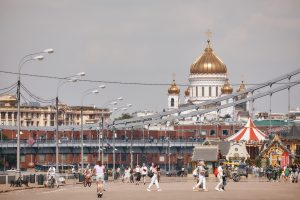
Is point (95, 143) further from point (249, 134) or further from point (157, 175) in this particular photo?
point (157, 175)

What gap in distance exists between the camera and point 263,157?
139625 millimetres

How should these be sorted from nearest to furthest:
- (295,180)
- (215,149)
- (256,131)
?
(295,180) → (215,149) → (256,131)

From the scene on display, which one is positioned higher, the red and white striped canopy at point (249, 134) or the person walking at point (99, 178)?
the red and white striped canopy at point (249, 134)

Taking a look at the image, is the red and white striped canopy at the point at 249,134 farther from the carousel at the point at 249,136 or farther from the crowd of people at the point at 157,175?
the crowd of people at the point at 157,175

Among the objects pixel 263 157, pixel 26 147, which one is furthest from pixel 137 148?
pixel 263 157

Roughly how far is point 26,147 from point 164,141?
21471 millimetres

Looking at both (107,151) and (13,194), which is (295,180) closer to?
(13,194)

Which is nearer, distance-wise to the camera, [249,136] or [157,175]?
[157,175]

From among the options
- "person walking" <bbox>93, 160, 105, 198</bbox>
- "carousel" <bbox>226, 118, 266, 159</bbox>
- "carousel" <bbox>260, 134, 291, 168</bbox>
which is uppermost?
"carousel" <bbox>226, 118, 266, 159</bbox>

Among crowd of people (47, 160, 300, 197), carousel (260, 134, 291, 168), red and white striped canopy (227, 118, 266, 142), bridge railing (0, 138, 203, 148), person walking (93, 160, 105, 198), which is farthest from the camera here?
bridge railing (0, 138, 203, 148)

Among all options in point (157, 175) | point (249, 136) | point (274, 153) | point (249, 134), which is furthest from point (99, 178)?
point (249, 136)

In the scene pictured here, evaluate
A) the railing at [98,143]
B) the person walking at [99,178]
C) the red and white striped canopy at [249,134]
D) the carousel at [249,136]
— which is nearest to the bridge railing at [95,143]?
the railing at [98,143]

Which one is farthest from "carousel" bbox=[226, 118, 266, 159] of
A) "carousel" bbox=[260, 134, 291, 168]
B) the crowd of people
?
the crowd of people

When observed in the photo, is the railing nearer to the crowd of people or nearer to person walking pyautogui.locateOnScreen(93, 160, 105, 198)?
the crowd of people
